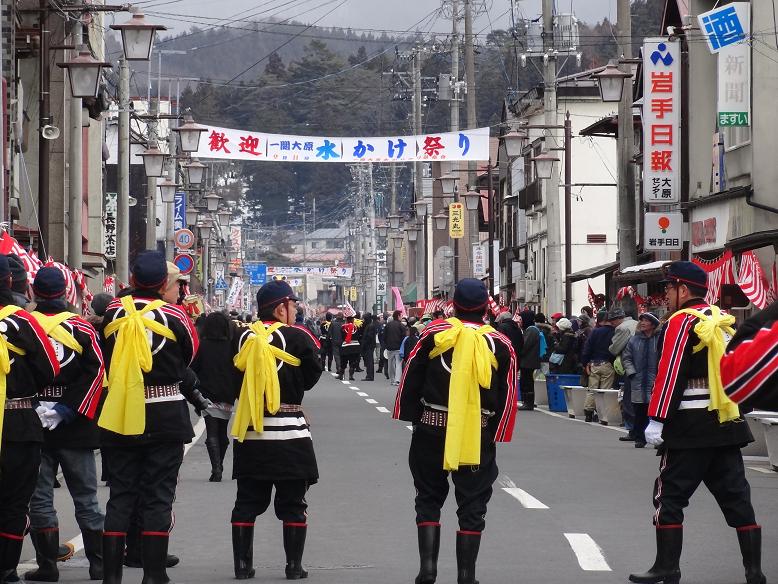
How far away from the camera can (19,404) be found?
7891mm

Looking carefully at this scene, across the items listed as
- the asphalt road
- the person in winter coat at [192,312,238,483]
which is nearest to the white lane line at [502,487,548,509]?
the asphalt road

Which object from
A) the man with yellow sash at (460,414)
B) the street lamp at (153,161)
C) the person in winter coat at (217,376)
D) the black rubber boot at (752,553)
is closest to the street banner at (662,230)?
the street lamp at (153,161)

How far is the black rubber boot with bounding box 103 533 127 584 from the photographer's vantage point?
812 cm

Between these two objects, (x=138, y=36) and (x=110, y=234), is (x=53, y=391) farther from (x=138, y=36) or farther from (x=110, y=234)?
(x=110, y=234)

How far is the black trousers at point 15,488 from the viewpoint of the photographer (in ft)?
25.8

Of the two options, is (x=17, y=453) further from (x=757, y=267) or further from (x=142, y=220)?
(x=142, y=220)

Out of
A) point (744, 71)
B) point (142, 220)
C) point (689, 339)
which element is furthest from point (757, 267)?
point (142, 220)

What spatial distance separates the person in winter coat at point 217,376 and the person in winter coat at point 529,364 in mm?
13026

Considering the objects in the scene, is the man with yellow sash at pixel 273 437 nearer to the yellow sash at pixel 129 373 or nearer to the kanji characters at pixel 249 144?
the yellow sash at pixel 129 373

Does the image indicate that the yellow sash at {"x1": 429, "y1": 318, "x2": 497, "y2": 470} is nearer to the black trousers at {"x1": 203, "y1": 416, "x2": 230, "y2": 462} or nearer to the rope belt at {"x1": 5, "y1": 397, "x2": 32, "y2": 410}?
the rope belt at {"x1": 5, "y1": 397, "x2": 32, "y2": 410}

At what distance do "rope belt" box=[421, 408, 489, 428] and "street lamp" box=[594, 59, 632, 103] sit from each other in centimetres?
1719

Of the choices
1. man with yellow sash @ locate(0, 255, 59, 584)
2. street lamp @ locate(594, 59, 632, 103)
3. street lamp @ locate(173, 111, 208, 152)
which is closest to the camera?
man with yellow sash @ locate(0, 255, 59, 584)

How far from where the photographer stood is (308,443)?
29.6 feet

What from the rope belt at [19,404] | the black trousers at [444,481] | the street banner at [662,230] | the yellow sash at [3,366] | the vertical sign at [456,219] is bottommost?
the black trousers at [444,481]
